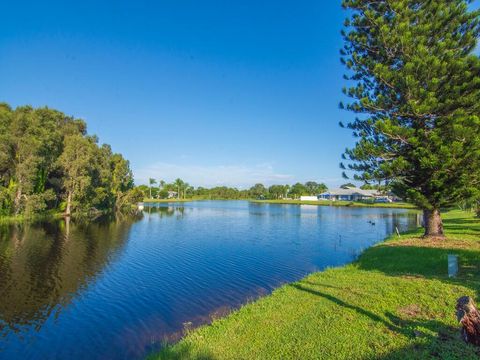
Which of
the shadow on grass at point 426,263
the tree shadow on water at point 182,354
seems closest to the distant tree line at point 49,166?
the tree shadow on water at point 182,354

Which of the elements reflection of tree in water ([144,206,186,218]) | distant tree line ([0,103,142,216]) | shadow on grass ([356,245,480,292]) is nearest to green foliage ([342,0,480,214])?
shadow on grass ([356,245,480,292])

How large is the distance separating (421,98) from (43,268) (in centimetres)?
2574

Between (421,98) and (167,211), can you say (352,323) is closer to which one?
(421,98)

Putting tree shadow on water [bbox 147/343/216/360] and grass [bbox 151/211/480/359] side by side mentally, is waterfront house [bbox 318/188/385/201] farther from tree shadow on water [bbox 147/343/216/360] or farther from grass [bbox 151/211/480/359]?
tree shadow on water [bbox 147/343/216/360]

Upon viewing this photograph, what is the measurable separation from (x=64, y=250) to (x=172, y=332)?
1746 cm

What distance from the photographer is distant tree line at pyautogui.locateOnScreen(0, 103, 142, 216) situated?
141ft

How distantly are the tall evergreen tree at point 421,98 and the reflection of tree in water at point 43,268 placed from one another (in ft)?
63.0

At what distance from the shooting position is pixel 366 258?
18688 millimetres

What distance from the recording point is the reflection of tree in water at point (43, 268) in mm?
12594

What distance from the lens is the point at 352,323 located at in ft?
26.8

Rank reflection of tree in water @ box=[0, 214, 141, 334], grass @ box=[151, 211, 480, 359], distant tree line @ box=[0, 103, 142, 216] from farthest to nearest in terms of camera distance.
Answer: distant tree line @ box=[0, 103, 142, 216], reflection of tree in water @ box=[0, 214, 141, 334], grass @ box=[151, 211, 480, 359]

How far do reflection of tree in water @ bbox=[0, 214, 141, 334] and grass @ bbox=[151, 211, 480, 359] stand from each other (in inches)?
302

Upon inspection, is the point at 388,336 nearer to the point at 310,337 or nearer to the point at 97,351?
the point at 310,337

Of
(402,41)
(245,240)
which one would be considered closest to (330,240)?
(245,240)
